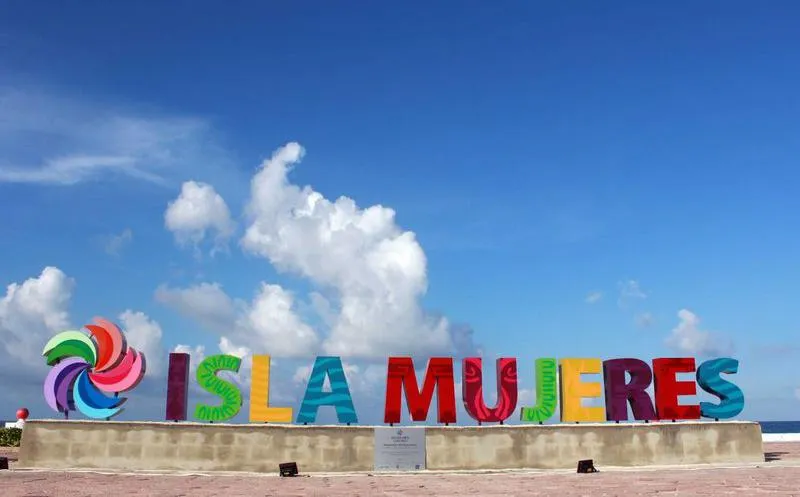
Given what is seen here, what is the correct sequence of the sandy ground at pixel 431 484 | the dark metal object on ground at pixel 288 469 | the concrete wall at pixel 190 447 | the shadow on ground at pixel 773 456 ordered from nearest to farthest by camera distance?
1. the sandy ground at pixel 431 484
2. the dark metal object on ground at pixel 288 469
3. the concrete wall at pixel 190 447
4. the shadow on ground at pixel 773 456

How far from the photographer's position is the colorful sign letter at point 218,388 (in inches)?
1314

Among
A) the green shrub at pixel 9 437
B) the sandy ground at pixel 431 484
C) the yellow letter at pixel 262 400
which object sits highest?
the yellow letter at pixel 262 400

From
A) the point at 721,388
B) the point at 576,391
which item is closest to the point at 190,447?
the point at 576,391

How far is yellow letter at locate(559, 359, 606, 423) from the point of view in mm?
34719

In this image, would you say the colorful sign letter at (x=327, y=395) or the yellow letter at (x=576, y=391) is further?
the yellow letter at (x=576, y=391)

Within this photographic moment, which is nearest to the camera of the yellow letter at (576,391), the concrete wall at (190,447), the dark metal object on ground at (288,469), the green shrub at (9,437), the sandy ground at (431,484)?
the sandy ground at (431,484)

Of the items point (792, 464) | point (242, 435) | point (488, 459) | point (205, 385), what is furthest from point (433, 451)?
point (792, 464)

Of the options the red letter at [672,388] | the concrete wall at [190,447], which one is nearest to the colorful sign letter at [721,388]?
the red letter at [672,388]

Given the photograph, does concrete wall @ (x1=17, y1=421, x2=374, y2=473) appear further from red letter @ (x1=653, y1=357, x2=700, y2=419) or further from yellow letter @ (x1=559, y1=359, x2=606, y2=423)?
red letter @ (x1=653, y1=357, x2=700, y2=419)

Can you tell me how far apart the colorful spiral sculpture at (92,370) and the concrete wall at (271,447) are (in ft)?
3.00

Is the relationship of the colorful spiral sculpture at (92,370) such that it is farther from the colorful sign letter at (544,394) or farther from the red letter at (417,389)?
the colorful sign letter at (544,394)

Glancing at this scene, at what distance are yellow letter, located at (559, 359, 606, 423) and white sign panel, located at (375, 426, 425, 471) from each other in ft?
22.9

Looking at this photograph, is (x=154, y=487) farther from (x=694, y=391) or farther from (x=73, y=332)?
(x=694, y=391)

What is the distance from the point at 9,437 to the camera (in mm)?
47438
